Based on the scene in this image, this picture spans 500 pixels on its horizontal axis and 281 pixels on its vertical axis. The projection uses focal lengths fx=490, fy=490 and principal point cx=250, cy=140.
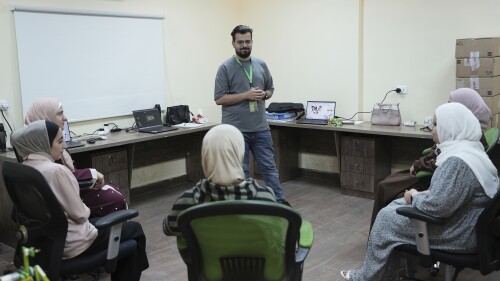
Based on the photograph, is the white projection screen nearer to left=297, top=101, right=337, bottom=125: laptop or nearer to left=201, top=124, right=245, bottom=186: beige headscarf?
left=297, top=101, right=337, bottom=125: laptop

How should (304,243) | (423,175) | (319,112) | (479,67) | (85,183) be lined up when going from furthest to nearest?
(319,112)
(479,67)
(423,175)
(85,183)
(304,243)

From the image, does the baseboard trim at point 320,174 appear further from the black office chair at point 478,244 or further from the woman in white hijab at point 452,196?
the black office chair at point 478,244

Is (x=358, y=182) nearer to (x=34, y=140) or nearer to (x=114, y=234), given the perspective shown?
(x=114, y=234)

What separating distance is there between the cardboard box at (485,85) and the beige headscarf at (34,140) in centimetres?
341

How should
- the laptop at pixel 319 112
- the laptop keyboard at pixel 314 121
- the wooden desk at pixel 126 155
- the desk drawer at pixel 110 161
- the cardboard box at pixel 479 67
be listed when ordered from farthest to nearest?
the laptop at pixel 319 112
the laptop keyboard at pixel 314 121
the desk drawer at pixel 110 161
the cardboard box at pixel 479 67
the wooden desk at pixel 126 155

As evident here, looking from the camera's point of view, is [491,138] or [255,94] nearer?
[491,138]

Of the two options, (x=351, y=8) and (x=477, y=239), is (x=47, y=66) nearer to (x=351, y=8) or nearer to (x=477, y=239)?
(x=351, y=8)

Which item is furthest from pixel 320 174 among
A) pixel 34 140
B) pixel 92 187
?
pixel 34 140

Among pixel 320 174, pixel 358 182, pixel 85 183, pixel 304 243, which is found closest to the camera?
pixel 304 243

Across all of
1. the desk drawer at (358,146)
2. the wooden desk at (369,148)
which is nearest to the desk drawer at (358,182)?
the wooden desk at (369,148)

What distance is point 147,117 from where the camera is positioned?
5.12m

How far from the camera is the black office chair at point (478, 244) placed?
7.51 feet

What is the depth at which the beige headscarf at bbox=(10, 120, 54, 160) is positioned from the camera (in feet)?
8.17

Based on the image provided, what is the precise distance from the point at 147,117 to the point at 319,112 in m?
1.87
